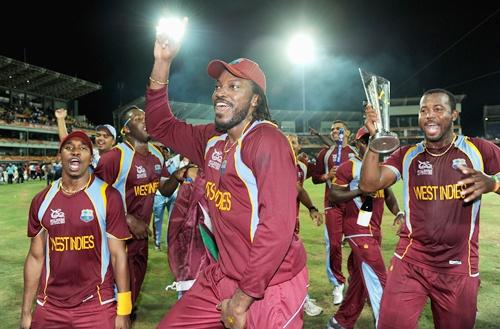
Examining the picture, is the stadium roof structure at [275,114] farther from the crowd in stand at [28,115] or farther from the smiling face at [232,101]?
the smiling face at [232,101]

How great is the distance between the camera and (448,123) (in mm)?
3607

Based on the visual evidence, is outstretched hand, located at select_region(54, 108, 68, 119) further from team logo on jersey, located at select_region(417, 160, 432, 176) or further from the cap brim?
team logo on jersey, located at select_region(417, 160, 432, 176)

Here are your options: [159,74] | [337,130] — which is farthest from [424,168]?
[337,130]

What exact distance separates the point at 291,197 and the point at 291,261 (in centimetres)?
43

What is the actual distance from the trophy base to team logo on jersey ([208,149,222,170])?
1.21 metres

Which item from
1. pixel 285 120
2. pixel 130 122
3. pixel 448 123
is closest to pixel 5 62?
pixel 285 120

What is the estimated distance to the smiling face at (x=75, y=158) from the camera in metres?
3.38

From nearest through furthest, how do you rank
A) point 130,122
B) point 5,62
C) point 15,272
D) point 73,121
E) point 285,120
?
1. point 130,122
2. point 15,272
3. point 5,62
4. point 73,121
5. point 285,120

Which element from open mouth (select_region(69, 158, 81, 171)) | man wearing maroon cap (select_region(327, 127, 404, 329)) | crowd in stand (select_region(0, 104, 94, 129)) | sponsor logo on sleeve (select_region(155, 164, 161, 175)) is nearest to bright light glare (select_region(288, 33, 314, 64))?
man wearing maroon cap (select_region(327, 127, 404, 329))

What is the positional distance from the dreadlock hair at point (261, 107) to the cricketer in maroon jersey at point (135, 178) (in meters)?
2.43

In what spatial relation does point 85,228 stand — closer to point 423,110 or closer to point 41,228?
point 41,228

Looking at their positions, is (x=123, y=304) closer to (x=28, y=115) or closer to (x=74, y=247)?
(x=74, y=247)

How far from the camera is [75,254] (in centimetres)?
327

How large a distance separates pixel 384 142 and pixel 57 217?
256 centimetres
